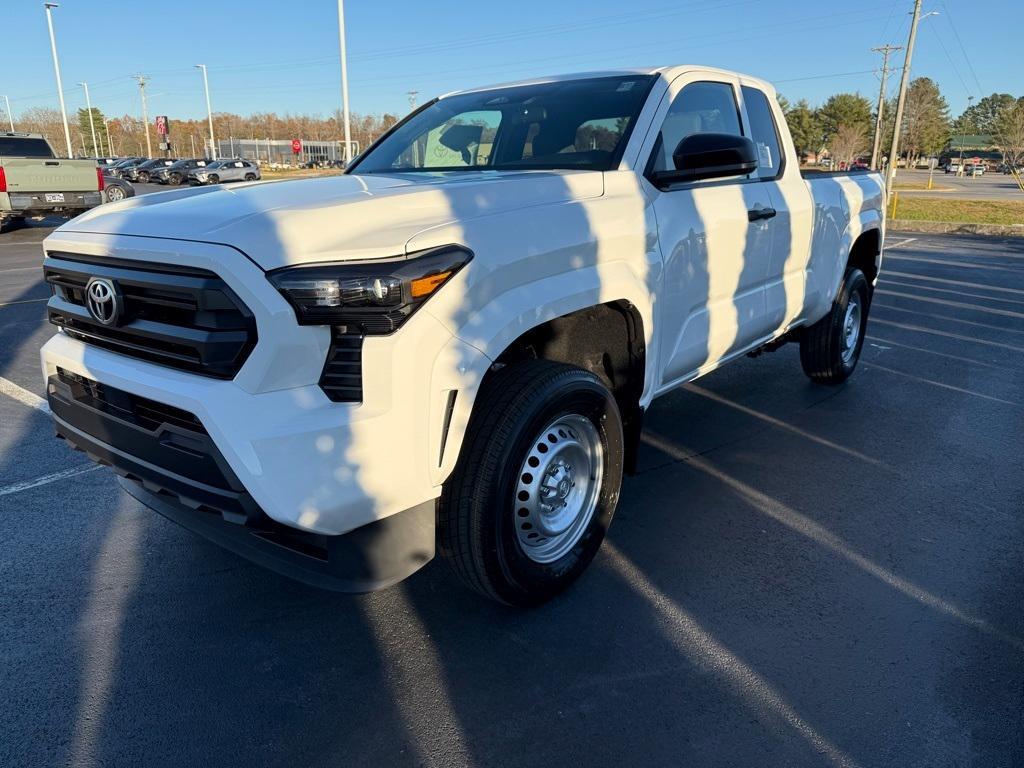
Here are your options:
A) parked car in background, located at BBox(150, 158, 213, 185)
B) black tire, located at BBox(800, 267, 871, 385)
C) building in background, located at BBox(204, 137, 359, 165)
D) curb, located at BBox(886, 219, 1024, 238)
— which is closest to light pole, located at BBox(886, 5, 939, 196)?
curb, located at BBox(886, 219, 1024, 238)

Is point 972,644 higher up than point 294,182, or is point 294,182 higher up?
point 294,182

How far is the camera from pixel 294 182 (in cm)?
321

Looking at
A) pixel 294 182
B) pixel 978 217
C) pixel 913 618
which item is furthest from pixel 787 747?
pixel 978 217

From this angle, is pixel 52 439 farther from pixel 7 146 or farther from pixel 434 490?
pixel 7 146

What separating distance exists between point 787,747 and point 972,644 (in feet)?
3.18

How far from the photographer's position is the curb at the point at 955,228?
1881 cm

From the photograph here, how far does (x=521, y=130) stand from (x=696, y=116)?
89 centimetres

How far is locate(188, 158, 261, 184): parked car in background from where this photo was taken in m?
42.5

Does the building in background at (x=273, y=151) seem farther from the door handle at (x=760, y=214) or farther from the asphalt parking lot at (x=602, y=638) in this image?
the asphalt parking lot at (x=602, y=638)

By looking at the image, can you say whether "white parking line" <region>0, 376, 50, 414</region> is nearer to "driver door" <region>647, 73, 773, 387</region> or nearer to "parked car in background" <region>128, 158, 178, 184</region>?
"driver door" <region>647, 73, 773, 387</region>

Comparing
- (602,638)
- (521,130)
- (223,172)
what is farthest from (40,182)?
(223,172)

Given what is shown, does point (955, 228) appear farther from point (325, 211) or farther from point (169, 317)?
point (169, 317)

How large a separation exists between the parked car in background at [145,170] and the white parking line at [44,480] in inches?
1956

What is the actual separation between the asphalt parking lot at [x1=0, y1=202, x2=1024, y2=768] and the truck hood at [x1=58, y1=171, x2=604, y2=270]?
4.67 ft
